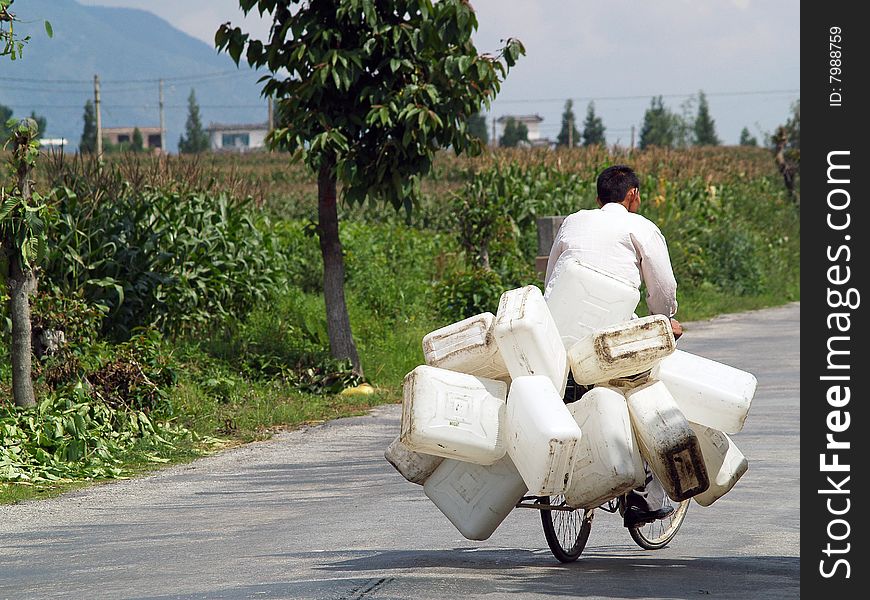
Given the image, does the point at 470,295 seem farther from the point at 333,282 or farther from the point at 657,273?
the point at 657,273

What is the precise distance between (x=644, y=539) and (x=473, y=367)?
172 centimetres

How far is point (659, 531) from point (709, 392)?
148 centimetres

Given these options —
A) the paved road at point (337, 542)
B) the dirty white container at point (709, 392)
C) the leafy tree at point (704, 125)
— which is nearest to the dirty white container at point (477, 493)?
the paved road at point (337, 542)

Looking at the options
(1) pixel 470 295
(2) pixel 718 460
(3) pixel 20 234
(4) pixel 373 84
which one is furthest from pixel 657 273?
(1) pixel 470 295

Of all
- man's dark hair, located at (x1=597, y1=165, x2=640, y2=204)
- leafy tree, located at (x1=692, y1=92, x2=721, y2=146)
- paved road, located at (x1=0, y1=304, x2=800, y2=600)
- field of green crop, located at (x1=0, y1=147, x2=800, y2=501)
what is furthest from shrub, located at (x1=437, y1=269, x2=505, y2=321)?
leafy tree, located at (x1=692, y1=92, x2=721, y2=146)

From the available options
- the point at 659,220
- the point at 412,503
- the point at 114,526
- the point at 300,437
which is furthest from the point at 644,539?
the point at 659,220

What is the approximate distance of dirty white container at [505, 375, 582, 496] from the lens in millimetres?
6574

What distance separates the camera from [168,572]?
743cm

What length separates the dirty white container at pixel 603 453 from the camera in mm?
6895

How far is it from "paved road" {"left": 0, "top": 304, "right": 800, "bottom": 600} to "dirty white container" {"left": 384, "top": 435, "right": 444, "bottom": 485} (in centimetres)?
48

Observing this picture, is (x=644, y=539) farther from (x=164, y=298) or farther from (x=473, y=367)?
(x=164, y=298)

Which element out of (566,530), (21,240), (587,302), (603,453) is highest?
(21,240)

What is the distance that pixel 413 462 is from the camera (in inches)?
293

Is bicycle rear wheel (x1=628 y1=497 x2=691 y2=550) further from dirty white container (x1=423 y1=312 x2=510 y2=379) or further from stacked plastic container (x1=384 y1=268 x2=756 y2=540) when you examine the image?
dirty white container (x1=423 y1=312 x2=510 y2=379)
